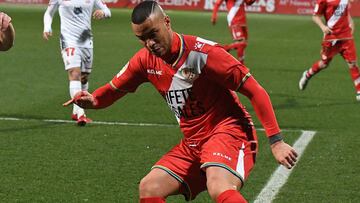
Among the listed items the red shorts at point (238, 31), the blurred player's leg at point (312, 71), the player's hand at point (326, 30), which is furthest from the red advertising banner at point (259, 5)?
the player's hand at point (326, 30)

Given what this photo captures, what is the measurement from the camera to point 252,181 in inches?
361

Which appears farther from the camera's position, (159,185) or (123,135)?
(123,135)

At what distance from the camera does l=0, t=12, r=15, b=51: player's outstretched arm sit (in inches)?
241

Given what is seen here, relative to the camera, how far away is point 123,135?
A: 39.3ft

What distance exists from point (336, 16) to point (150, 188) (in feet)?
34.0

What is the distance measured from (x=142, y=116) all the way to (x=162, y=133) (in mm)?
1603

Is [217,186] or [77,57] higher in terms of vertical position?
[217,186]

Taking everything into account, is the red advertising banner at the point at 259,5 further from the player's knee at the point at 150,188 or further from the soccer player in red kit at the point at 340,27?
the player's knee at the point at 150,188

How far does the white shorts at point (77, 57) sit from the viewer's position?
42.7ft

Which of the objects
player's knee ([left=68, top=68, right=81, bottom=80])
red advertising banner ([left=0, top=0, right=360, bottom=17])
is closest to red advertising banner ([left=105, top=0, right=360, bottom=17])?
red advertising banner ([left=0, top=0, right=360, bottom=17])

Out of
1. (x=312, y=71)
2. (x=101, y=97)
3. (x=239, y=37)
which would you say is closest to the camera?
(x=101, y=97)

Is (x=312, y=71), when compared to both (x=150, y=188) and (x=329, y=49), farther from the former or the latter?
(x=150, y=188)

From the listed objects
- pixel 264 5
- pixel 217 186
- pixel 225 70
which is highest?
pixel 225 70

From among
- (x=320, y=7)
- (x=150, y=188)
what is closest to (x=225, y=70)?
(x=150, y=188)
